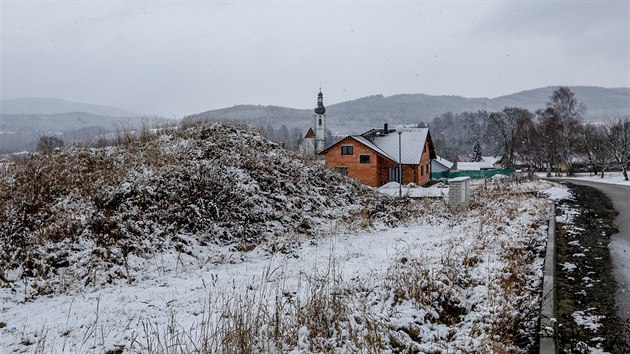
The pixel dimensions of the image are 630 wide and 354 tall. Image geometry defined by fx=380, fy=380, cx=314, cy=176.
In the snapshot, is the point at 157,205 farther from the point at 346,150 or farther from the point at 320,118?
the point at 320,118

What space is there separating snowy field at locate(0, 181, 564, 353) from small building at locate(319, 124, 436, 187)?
26721 millimetres

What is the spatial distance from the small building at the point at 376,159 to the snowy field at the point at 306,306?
26721 mm

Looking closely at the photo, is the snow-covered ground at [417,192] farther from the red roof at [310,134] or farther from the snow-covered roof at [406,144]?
the red roof at [310,134]

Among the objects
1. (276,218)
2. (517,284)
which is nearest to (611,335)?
(517,284)

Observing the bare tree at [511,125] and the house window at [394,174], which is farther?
the bare tree at [511,125]

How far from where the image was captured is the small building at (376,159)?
35.6m

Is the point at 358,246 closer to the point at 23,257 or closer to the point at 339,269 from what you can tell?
the point at 339,269

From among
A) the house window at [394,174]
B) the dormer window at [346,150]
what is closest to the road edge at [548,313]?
the dormer window at [346,150]

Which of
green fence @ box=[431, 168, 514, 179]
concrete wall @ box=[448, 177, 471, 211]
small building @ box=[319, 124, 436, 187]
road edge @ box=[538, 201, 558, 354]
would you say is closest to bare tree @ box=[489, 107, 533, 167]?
green fence @ box=[431, 168, 514, 179]

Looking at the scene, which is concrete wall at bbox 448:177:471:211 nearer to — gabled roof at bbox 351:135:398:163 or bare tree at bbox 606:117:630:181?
gabled roof at bbox 351:135:398:163

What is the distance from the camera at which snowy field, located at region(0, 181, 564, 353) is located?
4277 mm

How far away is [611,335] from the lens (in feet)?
14.2

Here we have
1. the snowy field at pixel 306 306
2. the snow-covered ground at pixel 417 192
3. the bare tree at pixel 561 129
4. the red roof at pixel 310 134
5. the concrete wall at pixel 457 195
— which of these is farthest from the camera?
the red roof at pixel 310 134

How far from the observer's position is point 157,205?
966cm
